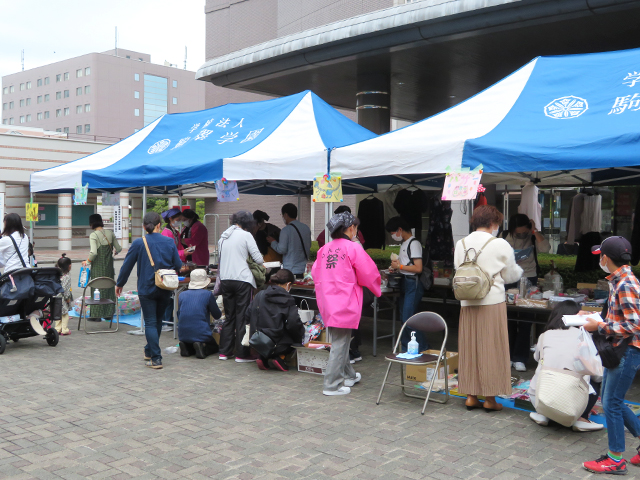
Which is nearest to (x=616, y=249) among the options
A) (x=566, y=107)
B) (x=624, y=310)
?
(x=624, y=310)

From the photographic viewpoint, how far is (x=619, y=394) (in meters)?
3.85

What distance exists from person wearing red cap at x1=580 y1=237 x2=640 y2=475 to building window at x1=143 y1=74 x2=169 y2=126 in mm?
81566

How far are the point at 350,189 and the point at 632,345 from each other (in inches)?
282

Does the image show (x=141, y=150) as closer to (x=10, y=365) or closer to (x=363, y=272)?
(x=10, y=365)

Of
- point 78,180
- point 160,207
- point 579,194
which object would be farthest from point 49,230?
point 579,194

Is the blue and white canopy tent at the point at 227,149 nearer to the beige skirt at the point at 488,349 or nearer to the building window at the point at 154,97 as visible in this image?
the beige skirt at the point at 488,349

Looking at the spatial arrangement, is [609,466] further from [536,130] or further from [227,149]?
[227,149]

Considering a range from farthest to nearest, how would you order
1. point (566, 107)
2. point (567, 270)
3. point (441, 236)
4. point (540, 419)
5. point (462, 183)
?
1. point (567, 270)
2. point (441, 236)
3. point (566, 107)
4. point (462, 183)
5. point (540, 419)

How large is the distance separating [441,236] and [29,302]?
5.85 meters

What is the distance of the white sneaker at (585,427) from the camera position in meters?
4.71

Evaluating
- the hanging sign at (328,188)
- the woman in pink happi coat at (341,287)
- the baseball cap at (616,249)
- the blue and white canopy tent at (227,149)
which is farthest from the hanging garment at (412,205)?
the baseball cap at (616,249)

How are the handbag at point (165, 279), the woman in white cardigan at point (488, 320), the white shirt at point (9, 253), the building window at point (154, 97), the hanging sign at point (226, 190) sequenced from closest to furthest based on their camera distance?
1. the woman in white cardigan at point (488, 320)
2. the handbag at point (165, 279)
3. the hanging sign at point (226, 190)
4. the white shirt at point (9, 253)
5. the building window at point (154, 97)

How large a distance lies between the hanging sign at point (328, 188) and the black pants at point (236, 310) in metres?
1.41

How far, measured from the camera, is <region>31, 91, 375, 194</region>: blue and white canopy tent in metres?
7.30
